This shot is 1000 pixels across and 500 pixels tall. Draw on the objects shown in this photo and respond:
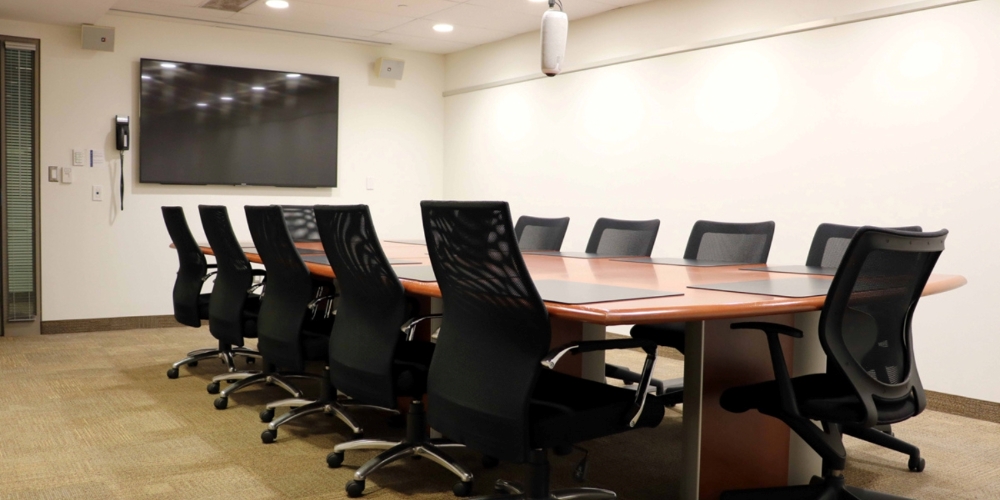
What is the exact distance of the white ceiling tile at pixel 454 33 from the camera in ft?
22.9

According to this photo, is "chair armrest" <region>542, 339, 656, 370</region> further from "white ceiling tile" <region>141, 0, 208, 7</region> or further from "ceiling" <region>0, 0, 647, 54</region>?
"white ceiling tile" <region>141, 0, 208, 7</region>

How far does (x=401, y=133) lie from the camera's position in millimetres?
8164

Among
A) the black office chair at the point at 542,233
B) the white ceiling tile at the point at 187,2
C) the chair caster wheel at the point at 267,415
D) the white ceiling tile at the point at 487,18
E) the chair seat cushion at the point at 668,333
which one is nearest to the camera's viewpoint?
the chair seat cushion at the point at 668,333

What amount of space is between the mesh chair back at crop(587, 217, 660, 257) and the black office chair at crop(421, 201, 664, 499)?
215 centimetres

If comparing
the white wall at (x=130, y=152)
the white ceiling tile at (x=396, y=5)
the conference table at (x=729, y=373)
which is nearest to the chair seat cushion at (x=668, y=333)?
the conference table at (x=729, y=373)

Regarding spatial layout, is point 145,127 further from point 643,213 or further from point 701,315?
point 701,315

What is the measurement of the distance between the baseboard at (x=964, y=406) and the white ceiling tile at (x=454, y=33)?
4.42 m

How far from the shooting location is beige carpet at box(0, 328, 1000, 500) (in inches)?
116

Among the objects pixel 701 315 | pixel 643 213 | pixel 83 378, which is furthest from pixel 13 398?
pixel 643 213

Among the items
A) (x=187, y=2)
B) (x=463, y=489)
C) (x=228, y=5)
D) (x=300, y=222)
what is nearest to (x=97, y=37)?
(x=187, y=2)

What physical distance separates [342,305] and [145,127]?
4.51m

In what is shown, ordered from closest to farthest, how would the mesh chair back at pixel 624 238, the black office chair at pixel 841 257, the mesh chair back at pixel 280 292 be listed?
the black office chair at pixel 841 257
the mesh chair back at pixel 280 292
the mesh chair back at pixel 624 238

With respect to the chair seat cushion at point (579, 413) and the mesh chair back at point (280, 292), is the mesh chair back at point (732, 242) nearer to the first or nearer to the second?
the chair seat cushion at point (579, 413)

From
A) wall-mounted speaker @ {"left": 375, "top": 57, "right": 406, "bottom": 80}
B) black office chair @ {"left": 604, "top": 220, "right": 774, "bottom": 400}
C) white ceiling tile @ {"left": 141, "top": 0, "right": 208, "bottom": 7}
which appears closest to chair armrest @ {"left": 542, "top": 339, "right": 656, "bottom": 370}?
black office chair @ {"left": 604, "top": 220, "right": 774, "bottom": 400}
